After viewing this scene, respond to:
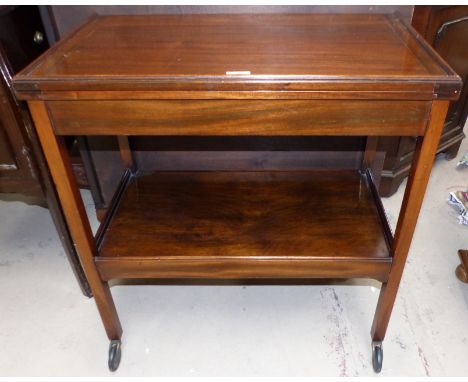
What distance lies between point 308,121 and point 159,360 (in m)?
0.81

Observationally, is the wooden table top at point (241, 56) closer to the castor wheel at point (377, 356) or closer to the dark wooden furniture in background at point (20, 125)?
the dark wooden furniture in background at point (20, 125)

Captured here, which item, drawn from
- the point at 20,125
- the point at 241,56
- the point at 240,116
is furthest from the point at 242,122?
the point at 20,125

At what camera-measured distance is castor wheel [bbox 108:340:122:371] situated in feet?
4.05

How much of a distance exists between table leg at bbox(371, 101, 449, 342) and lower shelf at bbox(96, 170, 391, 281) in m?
0.04

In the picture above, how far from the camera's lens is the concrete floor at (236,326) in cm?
125

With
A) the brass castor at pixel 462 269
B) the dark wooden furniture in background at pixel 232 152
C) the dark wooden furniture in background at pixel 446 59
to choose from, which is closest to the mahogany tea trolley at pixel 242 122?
the dark wooden furniture in background at pixel 232 152

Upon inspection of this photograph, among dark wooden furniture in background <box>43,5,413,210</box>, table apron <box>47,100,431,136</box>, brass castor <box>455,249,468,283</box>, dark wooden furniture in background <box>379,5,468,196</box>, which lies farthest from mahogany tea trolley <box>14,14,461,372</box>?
brass castor <box>455,249,468,283</box>

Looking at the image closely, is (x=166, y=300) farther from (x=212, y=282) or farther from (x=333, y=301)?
(x=333, y=301)

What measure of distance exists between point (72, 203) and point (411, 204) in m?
0.75

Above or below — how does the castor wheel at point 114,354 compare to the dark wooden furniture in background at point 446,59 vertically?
below

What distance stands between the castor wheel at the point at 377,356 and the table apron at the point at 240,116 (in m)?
0.65

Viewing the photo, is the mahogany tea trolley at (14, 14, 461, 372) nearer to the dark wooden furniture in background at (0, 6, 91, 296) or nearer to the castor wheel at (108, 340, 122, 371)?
the castor wheel at (108, 340, 122, 371)

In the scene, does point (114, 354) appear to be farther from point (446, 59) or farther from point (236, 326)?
point (446, 59)
